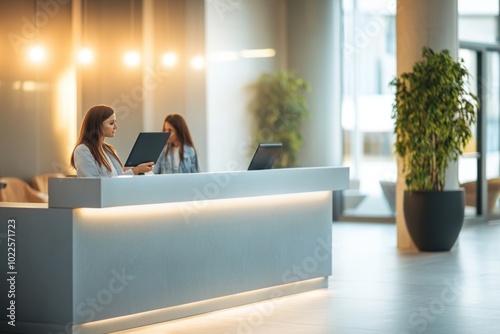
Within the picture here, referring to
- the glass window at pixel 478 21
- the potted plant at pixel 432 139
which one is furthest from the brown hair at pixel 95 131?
the glass window at pixel 478 21

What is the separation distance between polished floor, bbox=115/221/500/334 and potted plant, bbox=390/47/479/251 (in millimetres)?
362

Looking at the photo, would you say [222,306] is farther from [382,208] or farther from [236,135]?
[382,208]

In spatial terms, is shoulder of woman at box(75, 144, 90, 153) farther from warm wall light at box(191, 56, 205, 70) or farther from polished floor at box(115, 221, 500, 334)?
warm wall light at box(191, 56, 205, 70)

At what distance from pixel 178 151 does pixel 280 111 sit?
637 centimetres

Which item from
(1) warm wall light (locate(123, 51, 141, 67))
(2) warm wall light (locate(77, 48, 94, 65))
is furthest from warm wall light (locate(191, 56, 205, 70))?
(2) warm wall light (locate(77, 48, 94, 65))

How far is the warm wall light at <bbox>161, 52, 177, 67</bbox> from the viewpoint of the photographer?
44.1ft

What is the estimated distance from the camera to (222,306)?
7426 mm

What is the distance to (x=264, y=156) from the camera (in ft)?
26.1

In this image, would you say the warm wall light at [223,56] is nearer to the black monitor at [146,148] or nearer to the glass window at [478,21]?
the glass window at [478,21]

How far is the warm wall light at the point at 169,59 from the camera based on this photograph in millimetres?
13442

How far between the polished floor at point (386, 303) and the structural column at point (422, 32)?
38.5 inches

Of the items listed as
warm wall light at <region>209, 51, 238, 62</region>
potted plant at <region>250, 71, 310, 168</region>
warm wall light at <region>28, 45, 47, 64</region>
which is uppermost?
warm wall light at <region>209, 51, 238, 62</region>

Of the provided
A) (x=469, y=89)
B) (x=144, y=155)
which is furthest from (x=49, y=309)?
(x=469, y=89)

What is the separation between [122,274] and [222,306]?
3.68ft
